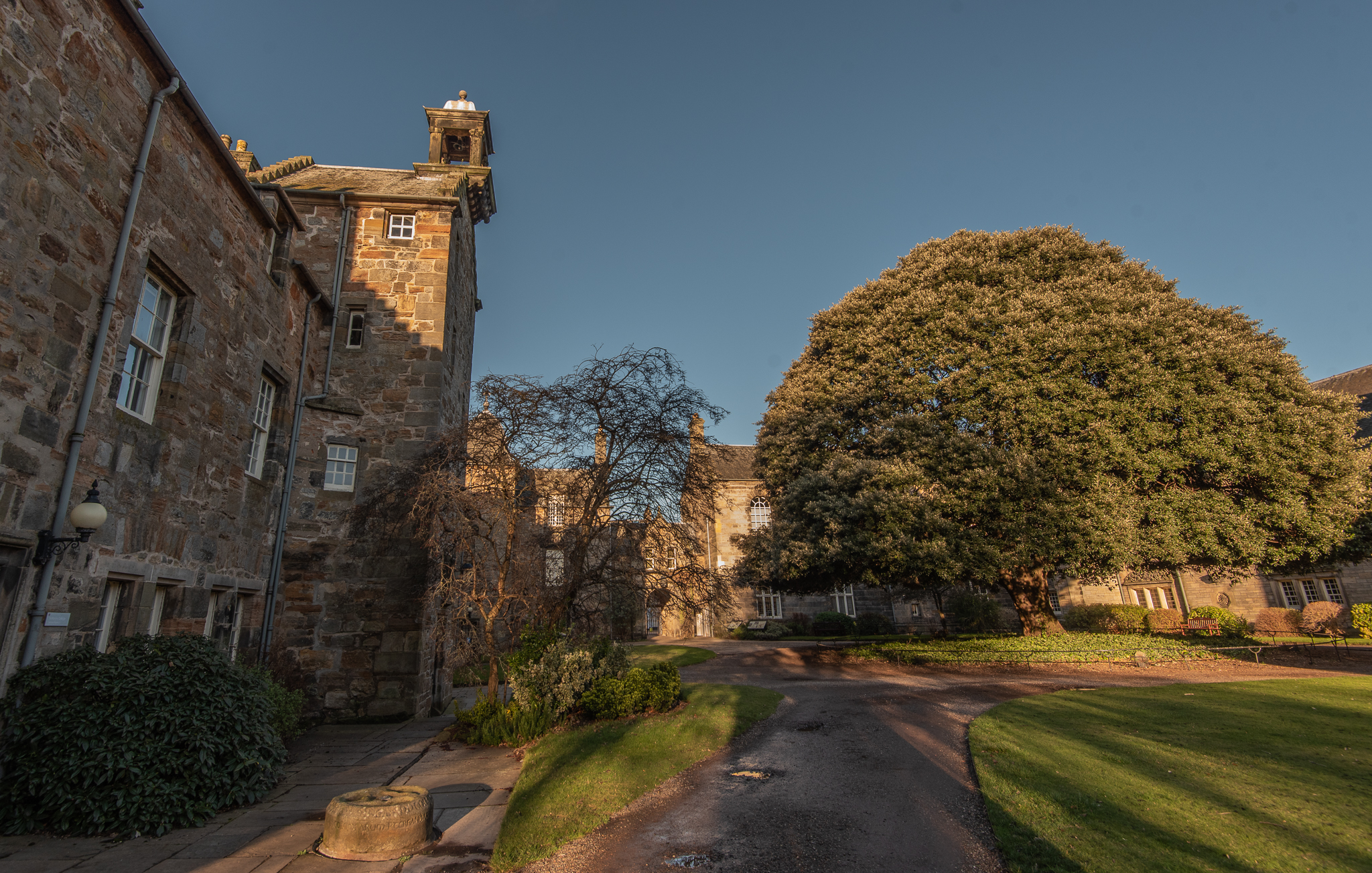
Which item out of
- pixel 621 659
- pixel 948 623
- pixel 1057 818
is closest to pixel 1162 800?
pixel 1057 818

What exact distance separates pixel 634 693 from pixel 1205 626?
2901 cm

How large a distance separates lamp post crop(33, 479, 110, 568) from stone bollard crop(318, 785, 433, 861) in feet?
11.9

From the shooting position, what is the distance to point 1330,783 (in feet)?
20.6

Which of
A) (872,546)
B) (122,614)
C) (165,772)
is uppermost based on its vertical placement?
(872,546)

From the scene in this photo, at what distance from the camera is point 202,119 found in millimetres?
8539

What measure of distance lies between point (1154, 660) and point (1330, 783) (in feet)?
41.6

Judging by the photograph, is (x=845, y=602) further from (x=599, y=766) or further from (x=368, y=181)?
(x=368, y=181)

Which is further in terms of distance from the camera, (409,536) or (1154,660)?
(1154,660)

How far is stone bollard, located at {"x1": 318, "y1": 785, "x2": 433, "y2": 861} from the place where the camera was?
208 inches

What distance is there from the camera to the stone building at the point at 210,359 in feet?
19.5

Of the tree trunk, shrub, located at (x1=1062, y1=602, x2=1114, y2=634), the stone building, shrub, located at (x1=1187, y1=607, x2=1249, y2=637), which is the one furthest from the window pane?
the stone building

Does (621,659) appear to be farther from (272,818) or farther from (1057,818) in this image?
(1057,818)

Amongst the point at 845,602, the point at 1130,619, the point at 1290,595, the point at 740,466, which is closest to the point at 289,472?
the point at 845,602

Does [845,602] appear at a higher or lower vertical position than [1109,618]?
higher
